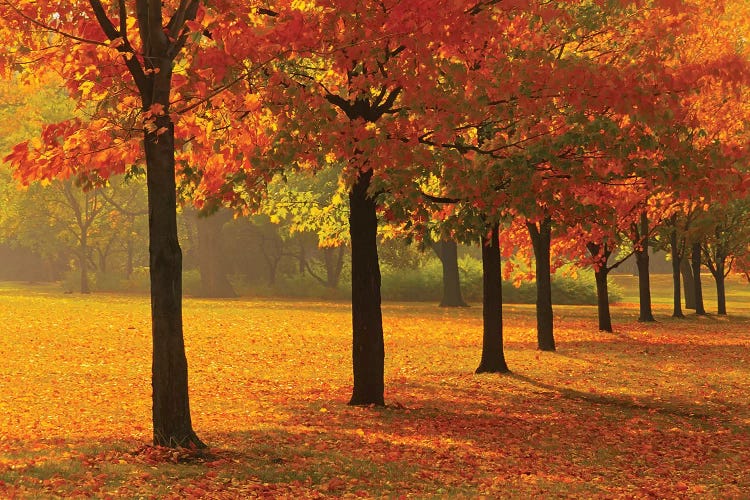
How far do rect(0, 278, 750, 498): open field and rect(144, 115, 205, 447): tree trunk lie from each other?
0.42 meters

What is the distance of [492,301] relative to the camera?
20.1 meters

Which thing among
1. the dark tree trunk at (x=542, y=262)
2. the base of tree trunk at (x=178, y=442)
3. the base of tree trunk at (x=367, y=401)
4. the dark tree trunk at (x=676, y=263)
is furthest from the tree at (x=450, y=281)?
the base of tree trunk at (x=178, y=442)

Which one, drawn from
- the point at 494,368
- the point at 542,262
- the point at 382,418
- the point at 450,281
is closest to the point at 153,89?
the point at 382,418

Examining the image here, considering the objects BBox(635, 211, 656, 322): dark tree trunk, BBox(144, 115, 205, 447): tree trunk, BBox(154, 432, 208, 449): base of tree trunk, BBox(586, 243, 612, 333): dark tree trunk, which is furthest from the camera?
BBox(635, 211, 656, 322): dark tree trunk

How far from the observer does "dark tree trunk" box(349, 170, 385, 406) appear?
1545 centimetres

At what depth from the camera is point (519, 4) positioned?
12406mm

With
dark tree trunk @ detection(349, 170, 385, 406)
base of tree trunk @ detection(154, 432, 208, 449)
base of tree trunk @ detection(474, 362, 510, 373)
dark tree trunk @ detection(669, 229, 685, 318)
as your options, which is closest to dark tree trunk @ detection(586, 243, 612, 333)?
dark tree trunk @ detection(669, 229, 685, 318)

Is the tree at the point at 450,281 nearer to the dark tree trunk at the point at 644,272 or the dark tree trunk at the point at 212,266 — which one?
the dark tree trunk at the point at 644,272

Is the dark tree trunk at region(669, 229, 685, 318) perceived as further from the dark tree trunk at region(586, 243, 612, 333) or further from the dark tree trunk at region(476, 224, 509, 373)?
the dark tree trunk at region(476, 224, 509, 373)

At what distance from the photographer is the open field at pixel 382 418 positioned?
1012 cm

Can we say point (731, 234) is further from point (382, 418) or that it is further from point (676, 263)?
point (382, 418)

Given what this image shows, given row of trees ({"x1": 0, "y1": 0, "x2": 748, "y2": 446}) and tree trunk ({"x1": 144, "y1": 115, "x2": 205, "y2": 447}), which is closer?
tree trunk ({"x1": 144, "y1": 115, "x2": 205, "y2": 447})

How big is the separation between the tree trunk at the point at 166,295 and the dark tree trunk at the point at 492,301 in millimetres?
9783

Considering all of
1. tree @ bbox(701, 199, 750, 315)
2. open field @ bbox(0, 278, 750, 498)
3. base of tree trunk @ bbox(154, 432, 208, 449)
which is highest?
tree @ bbox(701, 199, 750, 315)
